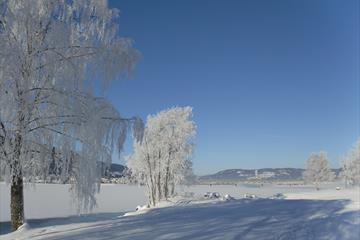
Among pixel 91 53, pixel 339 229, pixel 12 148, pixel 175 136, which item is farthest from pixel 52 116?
pixel 175 136

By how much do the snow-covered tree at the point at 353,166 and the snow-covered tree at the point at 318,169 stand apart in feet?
57.5

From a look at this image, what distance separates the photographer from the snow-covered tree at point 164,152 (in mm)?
38438

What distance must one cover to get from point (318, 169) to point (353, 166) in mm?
22214

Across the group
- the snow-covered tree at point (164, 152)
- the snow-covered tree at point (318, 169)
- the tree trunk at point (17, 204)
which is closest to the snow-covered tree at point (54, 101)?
the tree trunk at point (17, 204)

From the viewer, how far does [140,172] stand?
134 feet

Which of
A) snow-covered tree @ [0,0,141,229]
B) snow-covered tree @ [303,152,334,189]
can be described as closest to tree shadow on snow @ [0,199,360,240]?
snow-covered tree @ [0,0,141,229]

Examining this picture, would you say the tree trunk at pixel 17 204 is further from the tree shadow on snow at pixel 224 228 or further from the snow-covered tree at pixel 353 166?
the snow-covered tree at pixel 353 166

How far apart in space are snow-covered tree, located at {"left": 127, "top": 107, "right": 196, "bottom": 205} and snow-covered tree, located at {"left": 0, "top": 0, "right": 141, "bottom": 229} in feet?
84.9

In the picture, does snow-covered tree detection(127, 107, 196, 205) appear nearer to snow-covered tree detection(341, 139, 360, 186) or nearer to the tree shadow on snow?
the tree shadow on snow

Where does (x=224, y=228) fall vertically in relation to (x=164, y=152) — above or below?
below

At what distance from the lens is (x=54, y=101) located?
→ 1091cm

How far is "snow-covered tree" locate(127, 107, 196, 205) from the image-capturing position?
1513 inches

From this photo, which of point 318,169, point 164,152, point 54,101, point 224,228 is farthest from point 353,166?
point 54,101

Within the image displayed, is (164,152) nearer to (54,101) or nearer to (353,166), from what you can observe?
(54,101)
